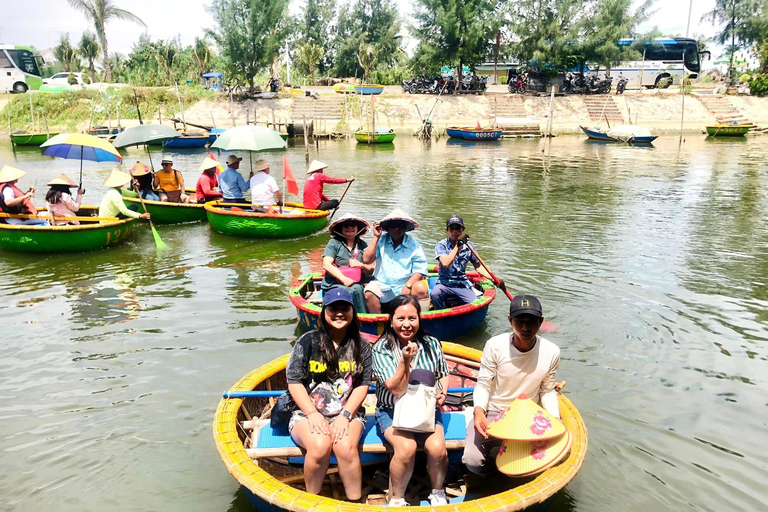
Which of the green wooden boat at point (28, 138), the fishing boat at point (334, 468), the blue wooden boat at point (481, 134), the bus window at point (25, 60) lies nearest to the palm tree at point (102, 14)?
the bus window at point (25, 60)

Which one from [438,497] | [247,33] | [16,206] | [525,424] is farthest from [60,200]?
[247,33]

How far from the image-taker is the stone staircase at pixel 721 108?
40200 millimetres

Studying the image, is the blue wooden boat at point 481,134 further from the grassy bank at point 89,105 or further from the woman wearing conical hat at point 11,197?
the woman wearing conical hat at point 11,197

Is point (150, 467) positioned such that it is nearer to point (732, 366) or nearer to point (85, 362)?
point (85, 362)

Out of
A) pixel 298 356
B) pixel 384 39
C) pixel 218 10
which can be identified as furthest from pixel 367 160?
pixel 384 39

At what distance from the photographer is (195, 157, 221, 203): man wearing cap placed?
13.3 meters

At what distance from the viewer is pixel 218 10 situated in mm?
44438

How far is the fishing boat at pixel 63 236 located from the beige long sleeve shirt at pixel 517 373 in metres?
9.18

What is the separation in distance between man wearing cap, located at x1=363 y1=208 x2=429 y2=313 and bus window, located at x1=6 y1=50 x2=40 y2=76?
46286 mm

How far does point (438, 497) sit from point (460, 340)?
3518 mm

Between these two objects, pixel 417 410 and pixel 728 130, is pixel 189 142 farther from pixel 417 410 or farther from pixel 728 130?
pixel 728 130

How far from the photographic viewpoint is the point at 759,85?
42688mm

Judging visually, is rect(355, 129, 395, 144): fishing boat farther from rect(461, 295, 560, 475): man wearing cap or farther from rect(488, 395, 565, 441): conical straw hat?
rect(488, 395, 565, 441): conical straw hat

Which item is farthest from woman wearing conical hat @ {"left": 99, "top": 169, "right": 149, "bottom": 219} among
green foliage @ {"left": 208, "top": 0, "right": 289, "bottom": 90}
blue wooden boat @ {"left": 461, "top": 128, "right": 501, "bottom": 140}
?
green foliage @ {"left": 208, "top": 0, "right": 289, "bottom": 90}
